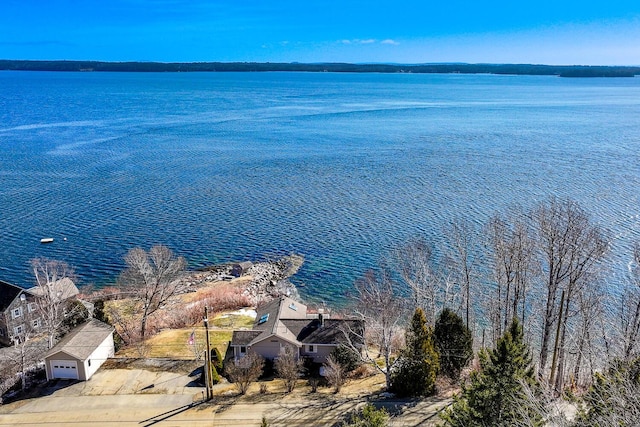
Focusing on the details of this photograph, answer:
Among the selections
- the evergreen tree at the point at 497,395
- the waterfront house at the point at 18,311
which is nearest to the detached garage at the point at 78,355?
the waterfront house at the point at 18,311

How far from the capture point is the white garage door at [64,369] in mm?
30125

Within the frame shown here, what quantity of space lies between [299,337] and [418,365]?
345 inches

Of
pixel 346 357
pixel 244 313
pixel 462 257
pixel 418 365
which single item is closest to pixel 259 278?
pixel 244 313

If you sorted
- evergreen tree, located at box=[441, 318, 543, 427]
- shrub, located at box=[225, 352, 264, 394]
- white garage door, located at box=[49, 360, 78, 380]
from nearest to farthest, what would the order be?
evergreen tree, located at box=[441, 318, 543, 427], shrub, located at box=[225, 352, 264, 394], white garage door, located at box=[49, 360, 78, 380]

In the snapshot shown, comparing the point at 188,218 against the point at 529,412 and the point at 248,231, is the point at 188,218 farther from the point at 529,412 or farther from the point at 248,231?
the point at 529,412

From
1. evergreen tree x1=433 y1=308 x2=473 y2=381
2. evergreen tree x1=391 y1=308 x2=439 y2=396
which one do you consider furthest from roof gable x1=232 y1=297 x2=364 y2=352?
evergreen tree x1=433 y1=308 x2=473 y2=381

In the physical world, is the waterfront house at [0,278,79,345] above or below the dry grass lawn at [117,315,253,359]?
above

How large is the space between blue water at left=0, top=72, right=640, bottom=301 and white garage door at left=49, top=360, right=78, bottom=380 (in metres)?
19.2

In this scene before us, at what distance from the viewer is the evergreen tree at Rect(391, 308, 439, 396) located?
1070 inches

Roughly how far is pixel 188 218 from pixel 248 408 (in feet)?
127

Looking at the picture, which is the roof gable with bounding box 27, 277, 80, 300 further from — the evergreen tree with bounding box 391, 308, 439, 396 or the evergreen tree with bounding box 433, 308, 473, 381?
the evergreen tree with bounding box 433, 308, 473, 381

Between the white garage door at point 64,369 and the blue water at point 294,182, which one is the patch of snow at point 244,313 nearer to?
the blue water at point 294,182

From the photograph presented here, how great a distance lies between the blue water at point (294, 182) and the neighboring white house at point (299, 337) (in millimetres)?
12031

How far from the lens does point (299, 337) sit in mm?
33250
